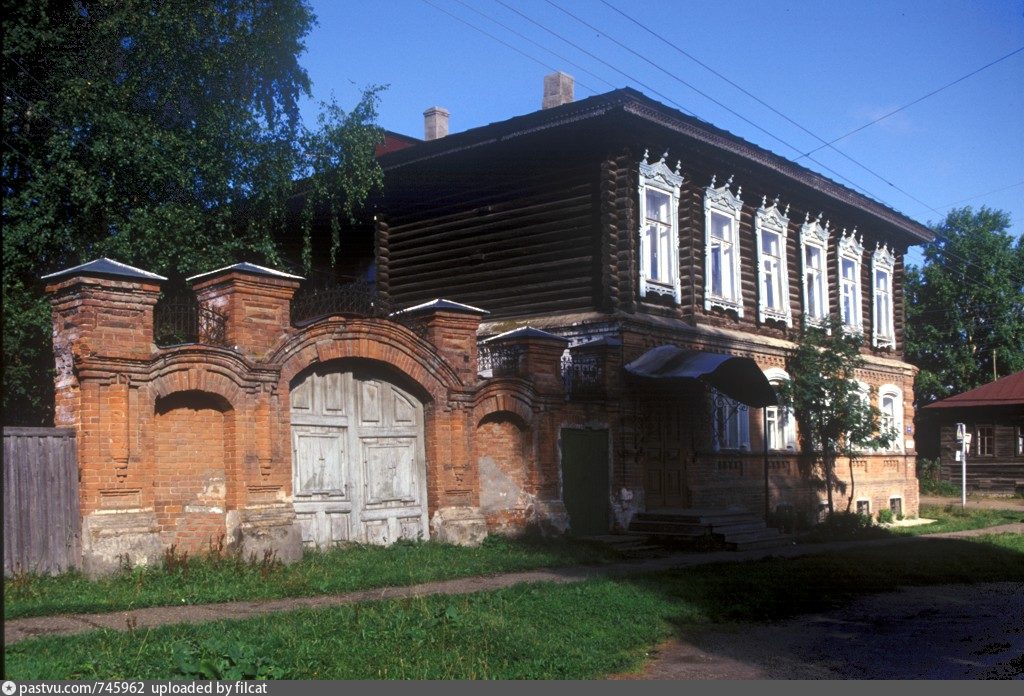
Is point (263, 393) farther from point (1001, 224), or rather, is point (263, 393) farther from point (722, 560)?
point (1001, 224)

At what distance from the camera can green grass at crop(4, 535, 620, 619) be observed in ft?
32.7

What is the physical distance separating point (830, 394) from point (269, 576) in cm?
1400

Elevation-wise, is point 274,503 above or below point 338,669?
above

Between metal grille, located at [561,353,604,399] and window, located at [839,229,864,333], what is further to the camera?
window, located at [839,229,864,333]

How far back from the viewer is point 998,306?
44.3m

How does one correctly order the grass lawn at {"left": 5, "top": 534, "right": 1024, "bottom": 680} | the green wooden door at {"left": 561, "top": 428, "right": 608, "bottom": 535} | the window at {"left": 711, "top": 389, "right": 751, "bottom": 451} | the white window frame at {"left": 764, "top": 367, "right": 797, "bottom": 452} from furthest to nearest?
the white window frame at {"left": 764, "top": 367, "right": 797, "bottom": 452} < the window at {"left": 711, "top": 389, "right": 751, "bottom": 451} < the green wooden door at {"left": 561, "top": 428, "right": 608, "bottom": 535} < the grass lawn at {"left": 5, "top": 534, "right": 1024, "bottom": 680}

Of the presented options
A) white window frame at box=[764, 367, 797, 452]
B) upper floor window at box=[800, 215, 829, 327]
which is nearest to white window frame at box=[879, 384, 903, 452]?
upper floor window at box=[800, 215, 829, 327]

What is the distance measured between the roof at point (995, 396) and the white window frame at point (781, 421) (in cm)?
1647

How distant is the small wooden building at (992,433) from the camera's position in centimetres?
3612

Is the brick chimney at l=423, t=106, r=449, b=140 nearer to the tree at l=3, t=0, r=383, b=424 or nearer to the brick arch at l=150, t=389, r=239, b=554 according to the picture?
the tree at l=3, t=0, r=383, b=424

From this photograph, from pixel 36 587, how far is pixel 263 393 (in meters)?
3.53

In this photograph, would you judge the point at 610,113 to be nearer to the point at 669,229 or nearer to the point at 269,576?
the point at 669,229

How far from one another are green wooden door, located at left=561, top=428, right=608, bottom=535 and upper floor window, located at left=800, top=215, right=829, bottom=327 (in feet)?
28.6

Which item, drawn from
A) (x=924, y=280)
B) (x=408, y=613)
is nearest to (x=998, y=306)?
(x=924, y=280)
